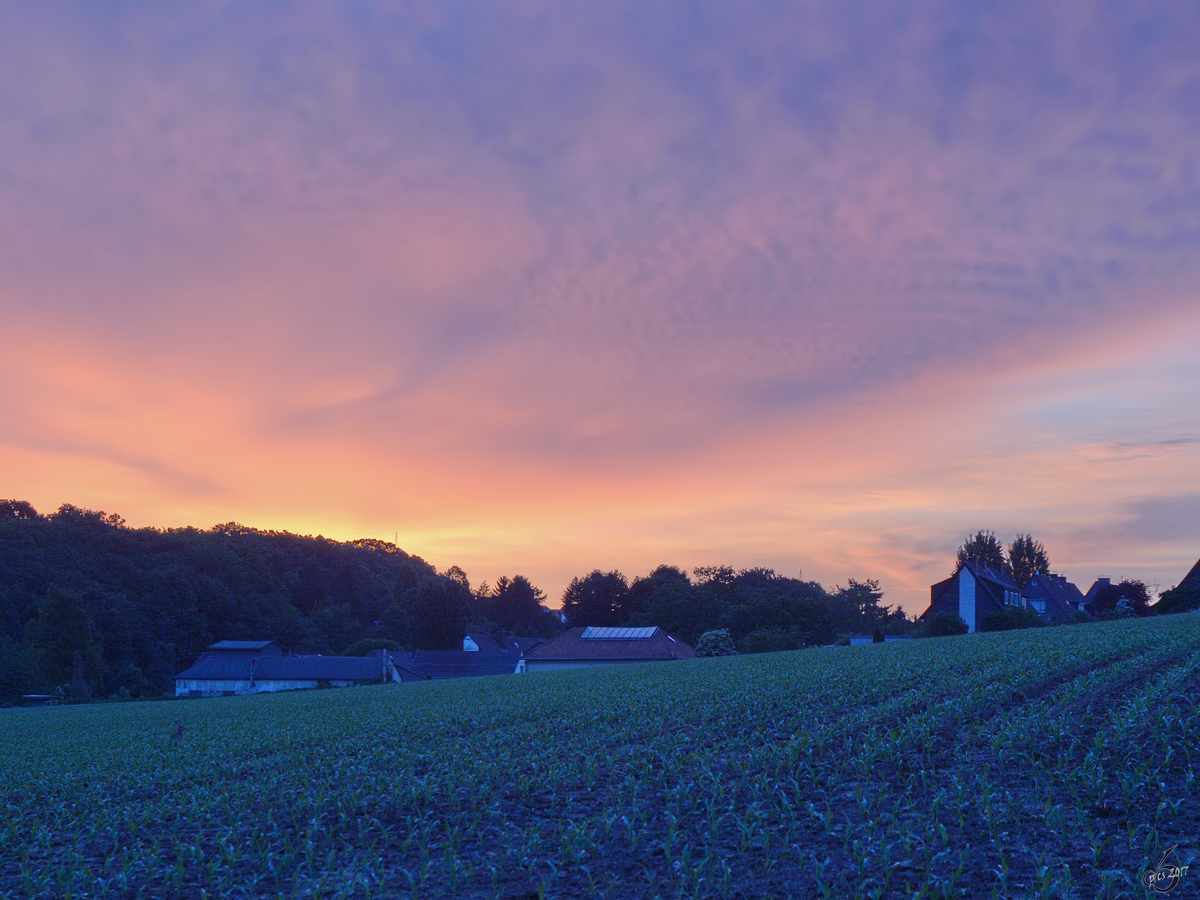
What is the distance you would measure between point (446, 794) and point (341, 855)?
9.82 ft

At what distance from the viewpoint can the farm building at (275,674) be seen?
284 feet

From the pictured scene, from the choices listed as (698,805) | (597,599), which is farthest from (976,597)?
(698,805)

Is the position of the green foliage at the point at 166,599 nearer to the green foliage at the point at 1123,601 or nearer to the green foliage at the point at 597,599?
the green foliage at the point at 597,599

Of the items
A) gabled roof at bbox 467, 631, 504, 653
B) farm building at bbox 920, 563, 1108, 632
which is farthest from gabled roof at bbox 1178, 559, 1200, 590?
gabled roof at bbox 467, 631, 504, 653

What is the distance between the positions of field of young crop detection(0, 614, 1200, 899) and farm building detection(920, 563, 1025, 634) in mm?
53181

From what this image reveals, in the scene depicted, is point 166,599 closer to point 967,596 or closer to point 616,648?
point 616,648

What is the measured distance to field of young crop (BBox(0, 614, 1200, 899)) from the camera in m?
8.24

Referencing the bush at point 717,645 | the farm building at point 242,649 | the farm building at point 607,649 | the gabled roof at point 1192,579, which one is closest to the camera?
the gabled roof at point 1192,579

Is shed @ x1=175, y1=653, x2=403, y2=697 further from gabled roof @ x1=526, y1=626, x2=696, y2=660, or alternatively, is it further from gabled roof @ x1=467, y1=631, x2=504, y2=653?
gabled roof @ x1=467, y1=631, x2=504, y2=653

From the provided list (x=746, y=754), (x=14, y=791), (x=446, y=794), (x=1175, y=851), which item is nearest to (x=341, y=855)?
(x=446, y=794)

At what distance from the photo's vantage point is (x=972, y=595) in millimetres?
73188

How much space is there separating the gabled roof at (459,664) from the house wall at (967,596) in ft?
139

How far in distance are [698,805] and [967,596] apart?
70.1 metres

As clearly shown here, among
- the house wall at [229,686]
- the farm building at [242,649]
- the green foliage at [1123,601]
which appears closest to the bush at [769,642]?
the green foliage at [1123,601]
